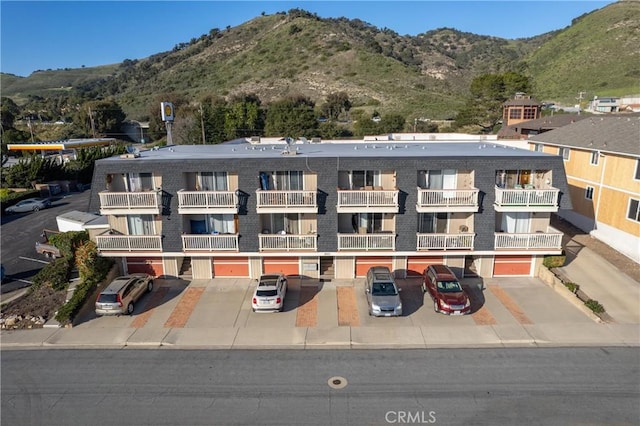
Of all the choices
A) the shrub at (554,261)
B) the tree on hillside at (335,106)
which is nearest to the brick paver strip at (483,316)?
the shrub at (554,261)

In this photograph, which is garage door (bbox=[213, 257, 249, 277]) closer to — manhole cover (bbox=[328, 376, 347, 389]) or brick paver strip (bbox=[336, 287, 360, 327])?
brick paver strip (bbox=[336, 287, 360, 327])

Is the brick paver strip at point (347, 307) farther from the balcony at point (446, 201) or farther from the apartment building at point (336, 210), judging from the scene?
the balcony at point (446, 201)

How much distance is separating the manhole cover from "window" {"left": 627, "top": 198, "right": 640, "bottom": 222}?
22471 millimetres

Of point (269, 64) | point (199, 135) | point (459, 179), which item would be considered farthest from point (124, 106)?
point (459, 179)

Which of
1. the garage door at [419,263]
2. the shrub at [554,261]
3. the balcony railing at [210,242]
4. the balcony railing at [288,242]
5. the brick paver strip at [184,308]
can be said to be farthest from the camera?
the garage door at [419,263]

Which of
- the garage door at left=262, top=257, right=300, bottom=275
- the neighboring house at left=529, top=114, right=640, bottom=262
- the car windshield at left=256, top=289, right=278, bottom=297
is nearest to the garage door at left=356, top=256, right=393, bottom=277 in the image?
the garage door at left=262, top=257, right=300, bottom=275

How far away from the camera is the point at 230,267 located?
2491 cm

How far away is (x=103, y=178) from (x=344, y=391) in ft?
60.5

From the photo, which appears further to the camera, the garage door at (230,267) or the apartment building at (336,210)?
the garage door at (230,267)

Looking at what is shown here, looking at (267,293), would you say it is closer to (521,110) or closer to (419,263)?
(419,263)

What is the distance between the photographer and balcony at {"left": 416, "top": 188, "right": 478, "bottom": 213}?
2223cm

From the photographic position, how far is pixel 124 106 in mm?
123625

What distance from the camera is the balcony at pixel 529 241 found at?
2295 centimetres

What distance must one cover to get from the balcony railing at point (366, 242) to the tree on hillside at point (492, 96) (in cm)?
5471
